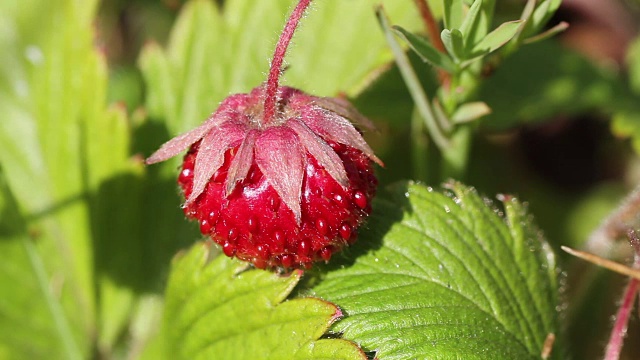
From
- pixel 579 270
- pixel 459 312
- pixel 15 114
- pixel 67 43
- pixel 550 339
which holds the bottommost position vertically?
pixel 579 270

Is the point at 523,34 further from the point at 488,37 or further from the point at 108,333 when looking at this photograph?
the point at 108,333

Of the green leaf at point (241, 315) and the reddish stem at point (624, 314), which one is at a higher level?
the green leaf at point (241, 315)

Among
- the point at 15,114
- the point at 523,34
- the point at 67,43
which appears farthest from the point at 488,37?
the point at 15,114

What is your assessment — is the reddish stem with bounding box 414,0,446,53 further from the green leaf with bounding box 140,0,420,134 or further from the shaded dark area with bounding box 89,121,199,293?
the shaded dark area with bounding box 89,121,199,293

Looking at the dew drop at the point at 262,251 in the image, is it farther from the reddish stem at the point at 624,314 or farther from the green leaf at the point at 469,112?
the reddish stem at the point at 624,314

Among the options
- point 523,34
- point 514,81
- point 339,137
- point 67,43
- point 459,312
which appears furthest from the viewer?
point 514,81

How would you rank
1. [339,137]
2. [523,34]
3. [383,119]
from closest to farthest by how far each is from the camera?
[339,137], [523,34], [383,119]

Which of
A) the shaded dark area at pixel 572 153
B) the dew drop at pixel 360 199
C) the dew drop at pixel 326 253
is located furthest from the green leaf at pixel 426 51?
the shaded dark area at pixel 572 153

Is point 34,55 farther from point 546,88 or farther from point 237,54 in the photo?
point 546,88

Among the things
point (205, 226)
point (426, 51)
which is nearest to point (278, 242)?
point (205, 226)
